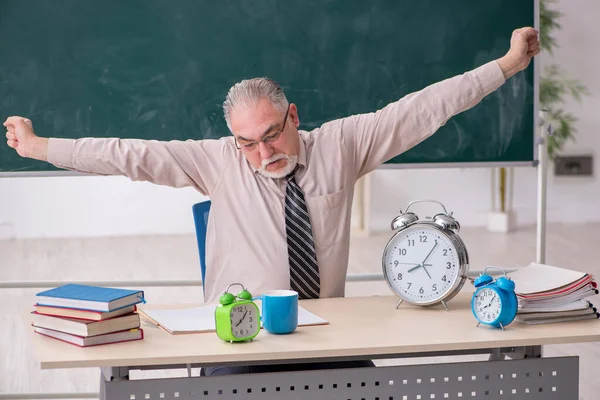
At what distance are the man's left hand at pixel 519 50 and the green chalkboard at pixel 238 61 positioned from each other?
99 cm

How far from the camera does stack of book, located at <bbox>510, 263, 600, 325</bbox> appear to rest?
2.04 meters

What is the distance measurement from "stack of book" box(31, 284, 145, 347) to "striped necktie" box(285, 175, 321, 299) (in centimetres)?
65

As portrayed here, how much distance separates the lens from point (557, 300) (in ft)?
6.76

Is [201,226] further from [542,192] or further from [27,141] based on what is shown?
[542,192]

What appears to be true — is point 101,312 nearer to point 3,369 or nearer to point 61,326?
point 61,326

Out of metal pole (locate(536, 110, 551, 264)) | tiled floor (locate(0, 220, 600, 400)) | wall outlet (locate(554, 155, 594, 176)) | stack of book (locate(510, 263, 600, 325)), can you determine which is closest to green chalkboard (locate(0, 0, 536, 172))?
metal pole (locate(536, 110, 551, 264))

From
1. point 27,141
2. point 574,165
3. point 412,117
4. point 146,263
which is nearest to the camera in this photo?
point 27,141

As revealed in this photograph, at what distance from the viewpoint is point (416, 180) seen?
8109 mm

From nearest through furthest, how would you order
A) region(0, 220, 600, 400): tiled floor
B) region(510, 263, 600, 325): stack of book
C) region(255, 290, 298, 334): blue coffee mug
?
region(255, 290, 298, 334): blue coffee mug → region(510, 263, 600, 325): stack of book → region(0, 220, 600, 400): tiled floor

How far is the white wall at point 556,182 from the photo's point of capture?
8102mm

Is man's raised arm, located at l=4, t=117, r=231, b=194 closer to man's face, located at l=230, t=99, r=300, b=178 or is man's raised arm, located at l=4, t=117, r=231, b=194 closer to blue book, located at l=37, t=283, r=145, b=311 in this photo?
man's face, located at l=230, t=99, r=300, b=178

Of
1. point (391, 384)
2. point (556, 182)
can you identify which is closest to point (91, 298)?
point (391, 384)

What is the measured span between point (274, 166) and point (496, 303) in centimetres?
82

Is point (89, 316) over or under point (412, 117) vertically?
under
